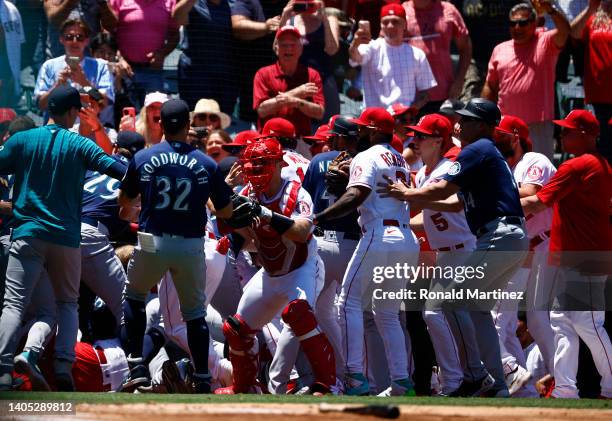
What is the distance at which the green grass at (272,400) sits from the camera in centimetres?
739

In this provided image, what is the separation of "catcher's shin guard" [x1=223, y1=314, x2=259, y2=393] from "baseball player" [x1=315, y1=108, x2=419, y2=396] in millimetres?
723

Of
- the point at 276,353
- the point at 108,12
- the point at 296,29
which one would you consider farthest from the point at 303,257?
the point at 108,12

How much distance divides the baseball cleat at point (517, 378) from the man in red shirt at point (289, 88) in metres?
3.59

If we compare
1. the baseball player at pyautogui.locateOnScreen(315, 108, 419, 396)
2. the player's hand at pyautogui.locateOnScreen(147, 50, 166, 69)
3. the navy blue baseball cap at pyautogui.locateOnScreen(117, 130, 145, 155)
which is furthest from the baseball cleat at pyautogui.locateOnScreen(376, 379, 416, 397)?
the player's hand at pyautogui.locateOnScreen(147, 50, 166, 69)

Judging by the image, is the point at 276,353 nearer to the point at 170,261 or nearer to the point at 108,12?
the point at 170,261

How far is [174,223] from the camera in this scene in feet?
27.3

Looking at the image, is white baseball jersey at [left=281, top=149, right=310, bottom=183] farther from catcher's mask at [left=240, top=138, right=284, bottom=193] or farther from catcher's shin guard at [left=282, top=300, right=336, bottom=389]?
catcher's shin guard at [left=282, top=300, right=336, bottom=389]

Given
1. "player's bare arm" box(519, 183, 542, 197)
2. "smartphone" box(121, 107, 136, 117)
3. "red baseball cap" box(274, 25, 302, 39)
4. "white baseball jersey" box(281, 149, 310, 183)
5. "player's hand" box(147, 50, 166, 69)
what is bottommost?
"player's bare arm" box(519, 183, 542, 197)

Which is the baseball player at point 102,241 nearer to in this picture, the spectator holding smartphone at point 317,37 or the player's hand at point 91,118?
the player's hand at point 91,118

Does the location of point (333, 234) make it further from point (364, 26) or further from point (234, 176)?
point (364, 26)

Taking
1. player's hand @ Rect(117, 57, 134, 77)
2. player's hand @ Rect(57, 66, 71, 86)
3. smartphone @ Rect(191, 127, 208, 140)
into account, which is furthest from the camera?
player's hand @ Rect(117, 57, 134, 77)

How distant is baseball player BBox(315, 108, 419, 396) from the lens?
888cm

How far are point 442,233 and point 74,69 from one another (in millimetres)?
4328

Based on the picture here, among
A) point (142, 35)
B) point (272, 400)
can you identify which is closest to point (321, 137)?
point (142, 35)
